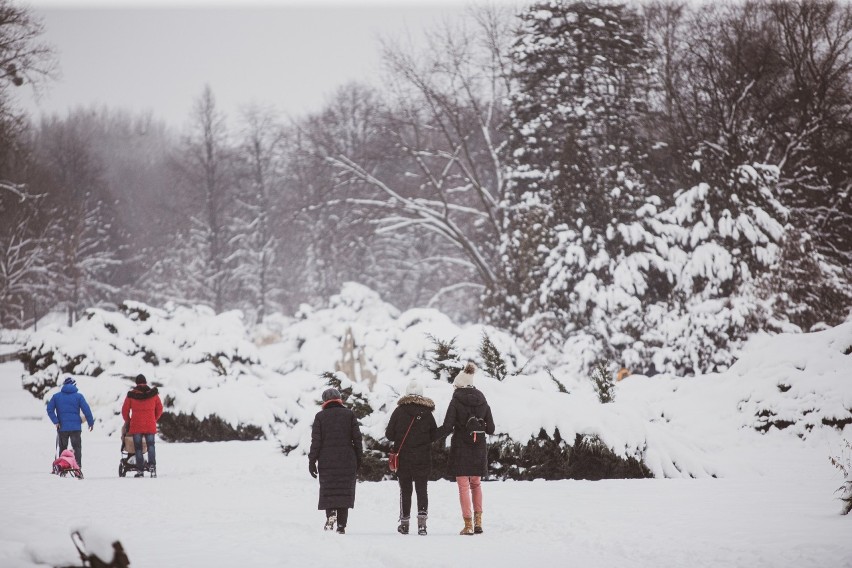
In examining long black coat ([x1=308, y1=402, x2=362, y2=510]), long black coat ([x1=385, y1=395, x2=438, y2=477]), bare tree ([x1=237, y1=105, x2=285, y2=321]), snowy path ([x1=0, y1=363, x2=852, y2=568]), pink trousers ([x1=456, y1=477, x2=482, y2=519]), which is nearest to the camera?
snowy path ([x1=0, y1=363, x2=852, y2=568])

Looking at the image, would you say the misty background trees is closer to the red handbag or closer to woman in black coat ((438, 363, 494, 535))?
woman in black coat ((438, 363, 494, 535))

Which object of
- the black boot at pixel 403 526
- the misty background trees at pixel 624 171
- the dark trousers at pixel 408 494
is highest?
the misty background trees at pixel 624 171

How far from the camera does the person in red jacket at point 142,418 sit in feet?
48.8

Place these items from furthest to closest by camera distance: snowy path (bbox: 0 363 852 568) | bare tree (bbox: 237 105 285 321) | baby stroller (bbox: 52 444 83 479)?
bare tree (bbox: 237 105 285 321) → baby stroller (bbox: 52 444 83 479) → snowy path (bbox: 0 363 852 568)

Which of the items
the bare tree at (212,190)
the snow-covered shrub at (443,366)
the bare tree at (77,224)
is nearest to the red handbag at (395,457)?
the snow-covered shrub at (443,366)

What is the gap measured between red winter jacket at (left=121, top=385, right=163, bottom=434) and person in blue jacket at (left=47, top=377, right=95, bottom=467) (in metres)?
0.71

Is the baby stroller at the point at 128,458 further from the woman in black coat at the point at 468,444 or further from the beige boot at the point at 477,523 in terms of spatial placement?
the beige boot at the point at 477,523

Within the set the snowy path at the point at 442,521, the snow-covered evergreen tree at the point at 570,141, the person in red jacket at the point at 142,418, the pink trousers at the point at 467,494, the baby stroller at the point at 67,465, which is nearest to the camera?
the snowy path at the point at 442,521

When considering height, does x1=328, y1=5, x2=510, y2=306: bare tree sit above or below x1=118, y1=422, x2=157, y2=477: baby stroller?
above

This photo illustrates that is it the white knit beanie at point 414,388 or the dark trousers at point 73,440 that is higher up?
the white knit beanie at point 414,388

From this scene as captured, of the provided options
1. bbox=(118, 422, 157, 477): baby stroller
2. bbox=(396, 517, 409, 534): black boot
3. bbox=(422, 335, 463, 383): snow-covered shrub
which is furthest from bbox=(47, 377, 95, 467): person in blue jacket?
bbox=(396, 517, 409, 534): black boot

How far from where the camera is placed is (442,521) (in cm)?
1051

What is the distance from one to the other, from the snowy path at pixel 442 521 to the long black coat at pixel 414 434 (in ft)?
2.33

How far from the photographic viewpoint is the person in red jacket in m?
14.9
